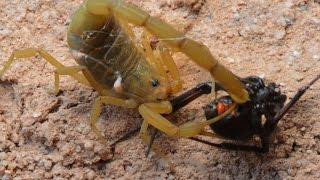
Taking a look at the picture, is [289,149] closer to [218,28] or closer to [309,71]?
[309,71]

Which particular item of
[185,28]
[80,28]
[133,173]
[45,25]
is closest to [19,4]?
[45,25]

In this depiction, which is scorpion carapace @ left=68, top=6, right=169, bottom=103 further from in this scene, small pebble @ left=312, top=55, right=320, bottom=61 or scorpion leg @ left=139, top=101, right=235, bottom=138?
small pebble @ left=312, top=55, right=320, bottom=61

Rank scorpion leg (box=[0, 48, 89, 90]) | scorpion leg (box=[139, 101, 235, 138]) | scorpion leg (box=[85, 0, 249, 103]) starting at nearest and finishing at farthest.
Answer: scorpion leg (box=[85, 0, 249, 103]) → scorpion leg (box=[139, 101, 235, 138]) → scorpion leg (box=[0, 48, 89, 90])

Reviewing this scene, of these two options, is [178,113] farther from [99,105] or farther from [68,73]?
[68,73]

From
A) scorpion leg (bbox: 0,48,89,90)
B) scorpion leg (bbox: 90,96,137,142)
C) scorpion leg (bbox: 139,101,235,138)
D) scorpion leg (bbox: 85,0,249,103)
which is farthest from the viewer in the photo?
scorpion leg (bbox: 0,48,89,90)

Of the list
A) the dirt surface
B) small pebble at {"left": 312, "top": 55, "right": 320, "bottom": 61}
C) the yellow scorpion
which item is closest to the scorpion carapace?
the yellow scorpion

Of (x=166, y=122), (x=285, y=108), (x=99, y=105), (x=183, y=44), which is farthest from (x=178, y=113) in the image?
(x=183, y=44)

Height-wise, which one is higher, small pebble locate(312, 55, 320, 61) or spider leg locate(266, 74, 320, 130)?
small pebble locate(312, 55, 320, 61)
